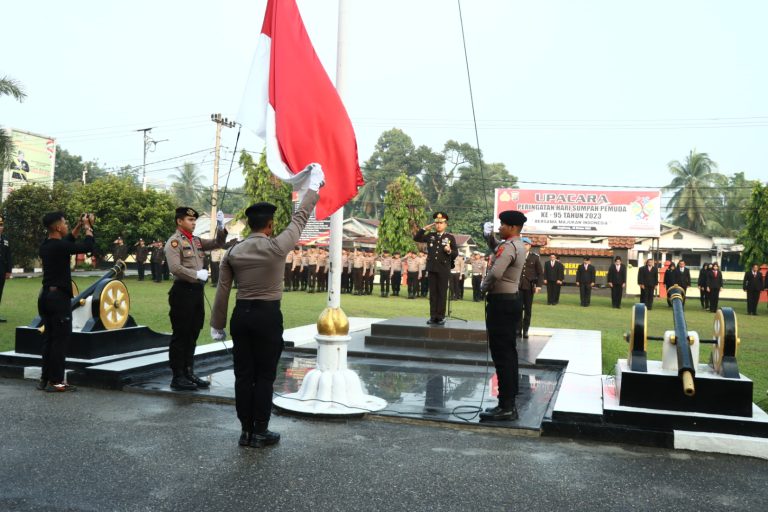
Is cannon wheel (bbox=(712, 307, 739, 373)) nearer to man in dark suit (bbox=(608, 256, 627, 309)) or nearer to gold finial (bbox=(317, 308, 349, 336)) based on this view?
gold finial (bbox=(317, 308, 349, 336))

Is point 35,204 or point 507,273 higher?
point 35,204

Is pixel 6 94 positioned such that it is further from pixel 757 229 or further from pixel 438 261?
pixel 757 229

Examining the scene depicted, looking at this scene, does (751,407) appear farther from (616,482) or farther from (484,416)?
(484,416)

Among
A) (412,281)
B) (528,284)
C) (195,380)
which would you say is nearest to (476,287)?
(412,281)

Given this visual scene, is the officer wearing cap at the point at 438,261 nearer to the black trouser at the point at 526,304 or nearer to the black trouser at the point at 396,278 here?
the black trouser at the point at 526,304

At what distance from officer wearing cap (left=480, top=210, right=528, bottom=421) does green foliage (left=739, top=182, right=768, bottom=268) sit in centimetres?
2186

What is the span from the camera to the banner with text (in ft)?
100.0

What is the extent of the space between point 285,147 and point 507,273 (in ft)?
7.69

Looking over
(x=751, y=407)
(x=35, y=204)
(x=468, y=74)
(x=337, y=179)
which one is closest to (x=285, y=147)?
(x=337, y=179)

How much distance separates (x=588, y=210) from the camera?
31469mm

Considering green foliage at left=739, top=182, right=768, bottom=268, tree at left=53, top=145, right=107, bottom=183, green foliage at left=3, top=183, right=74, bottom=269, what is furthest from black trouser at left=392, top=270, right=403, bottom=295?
tree at left=53, top=145, right=107, bottom=183

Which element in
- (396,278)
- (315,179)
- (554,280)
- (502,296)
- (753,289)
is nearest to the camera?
(315,179)

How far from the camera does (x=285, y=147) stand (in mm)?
6559

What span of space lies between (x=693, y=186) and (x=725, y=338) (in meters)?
57.2
